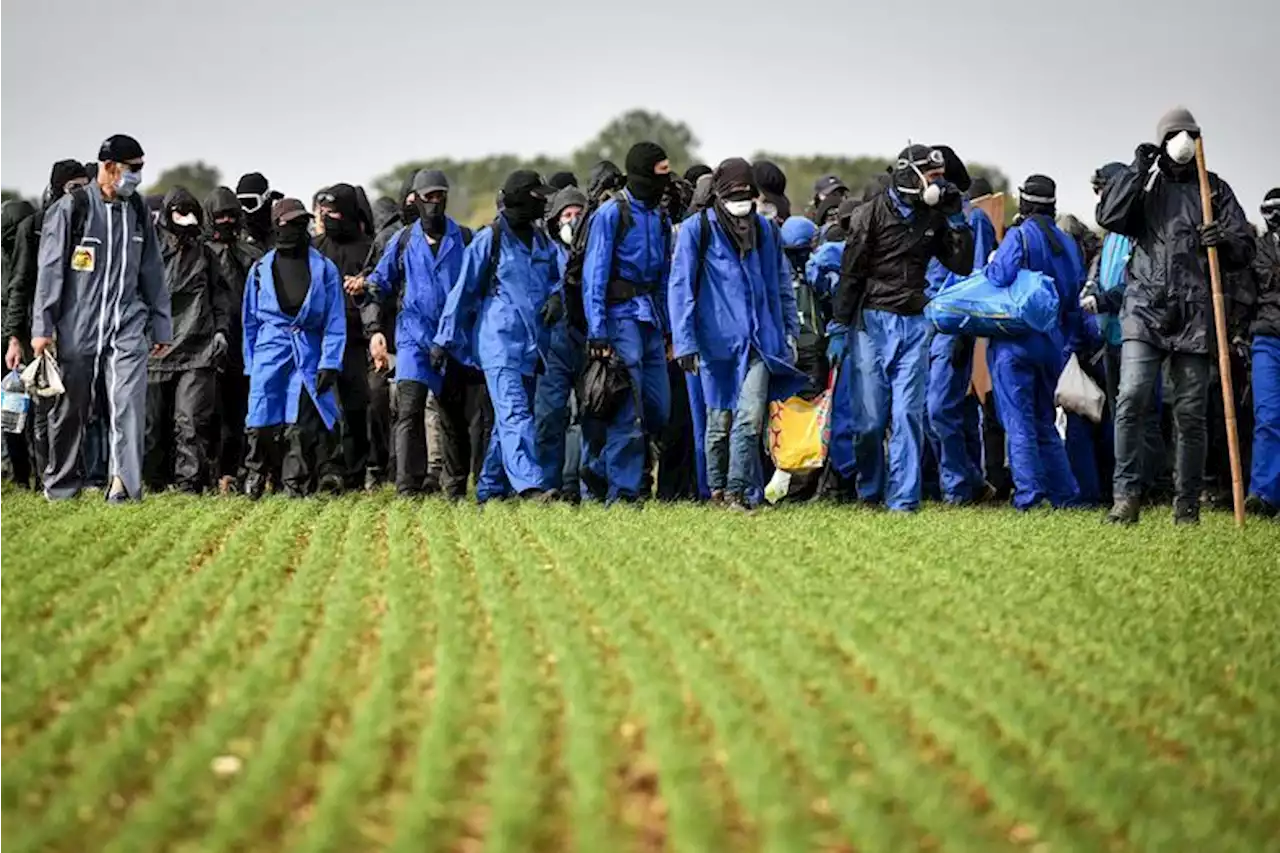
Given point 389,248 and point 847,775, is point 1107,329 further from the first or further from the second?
point 847,775

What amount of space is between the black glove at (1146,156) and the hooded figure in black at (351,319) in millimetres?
6948

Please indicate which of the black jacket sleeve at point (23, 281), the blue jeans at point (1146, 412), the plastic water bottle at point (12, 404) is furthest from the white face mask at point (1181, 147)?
the black jacket sleeve at point (23, 281)

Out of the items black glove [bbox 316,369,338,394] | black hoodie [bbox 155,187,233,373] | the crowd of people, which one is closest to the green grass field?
the crowd of people

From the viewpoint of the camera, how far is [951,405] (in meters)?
15.2

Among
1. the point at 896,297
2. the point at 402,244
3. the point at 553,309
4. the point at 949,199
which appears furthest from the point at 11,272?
the point at 949,199

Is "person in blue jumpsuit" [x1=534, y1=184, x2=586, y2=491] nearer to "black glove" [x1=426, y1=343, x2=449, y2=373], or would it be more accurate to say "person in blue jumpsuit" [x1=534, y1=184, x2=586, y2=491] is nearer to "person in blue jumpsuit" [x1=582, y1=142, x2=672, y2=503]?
"person in blue jumpsuit" [x1=582, y1=142, x2=672, y2=503]

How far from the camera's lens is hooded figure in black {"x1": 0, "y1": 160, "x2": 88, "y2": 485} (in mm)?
15500

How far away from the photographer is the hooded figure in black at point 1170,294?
508 inches

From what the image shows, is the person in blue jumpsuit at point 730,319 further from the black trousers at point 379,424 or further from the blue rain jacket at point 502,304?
the black trousers at point 379,424

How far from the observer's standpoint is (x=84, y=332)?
45.8 feet

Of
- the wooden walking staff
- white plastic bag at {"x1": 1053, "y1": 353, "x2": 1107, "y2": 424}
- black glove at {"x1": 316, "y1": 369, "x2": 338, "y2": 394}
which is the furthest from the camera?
black glove at {"x1": 316, "y1": 369, "x2": 338, "y2": 394}

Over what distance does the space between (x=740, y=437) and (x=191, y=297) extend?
554 centimetres

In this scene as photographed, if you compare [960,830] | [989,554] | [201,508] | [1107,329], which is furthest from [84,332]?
[960,830]

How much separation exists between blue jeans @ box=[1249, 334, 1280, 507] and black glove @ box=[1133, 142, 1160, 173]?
118 inches
